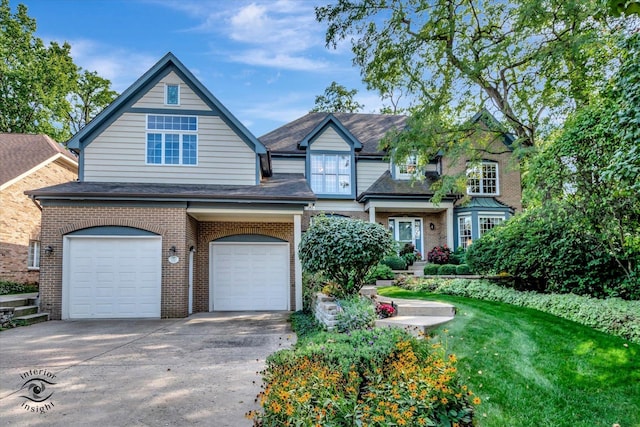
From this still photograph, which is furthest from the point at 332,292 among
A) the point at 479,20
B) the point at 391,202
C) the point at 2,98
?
the point at 2,98

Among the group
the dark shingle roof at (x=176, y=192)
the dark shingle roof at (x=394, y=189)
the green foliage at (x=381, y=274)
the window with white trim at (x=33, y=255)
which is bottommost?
the green foliage at (x=381, y=274)

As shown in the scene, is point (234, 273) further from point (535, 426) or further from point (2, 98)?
point (2, 98)

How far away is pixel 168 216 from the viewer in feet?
35.3

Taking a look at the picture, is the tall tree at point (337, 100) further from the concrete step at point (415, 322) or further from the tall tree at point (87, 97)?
the concrete step at point (415, 322)

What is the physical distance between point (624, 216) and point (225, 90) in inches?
498

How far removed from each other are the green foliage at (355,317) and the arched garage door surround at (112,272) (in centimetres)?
593

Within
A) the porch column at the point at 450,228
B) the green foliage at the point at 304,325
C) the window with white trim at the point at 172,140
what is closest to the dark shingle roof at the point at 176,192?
the window with white trim at the point at 172,140

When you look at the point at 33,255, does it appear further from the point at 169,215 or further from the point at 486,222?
the point at 486,222

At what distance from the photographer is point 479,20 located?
604 inches

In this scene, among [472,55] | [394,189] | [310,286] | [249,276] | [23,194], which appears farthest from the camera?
[394,189]

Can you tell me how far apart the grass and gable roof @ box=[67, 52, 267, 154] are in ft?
28.6

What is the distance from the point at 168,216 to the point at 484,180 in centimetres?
1452

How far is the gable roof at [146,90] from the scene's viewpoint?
11.9 meters

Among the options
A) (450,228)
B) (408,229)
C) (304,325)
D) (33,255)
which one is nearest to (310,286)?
(304,325)
